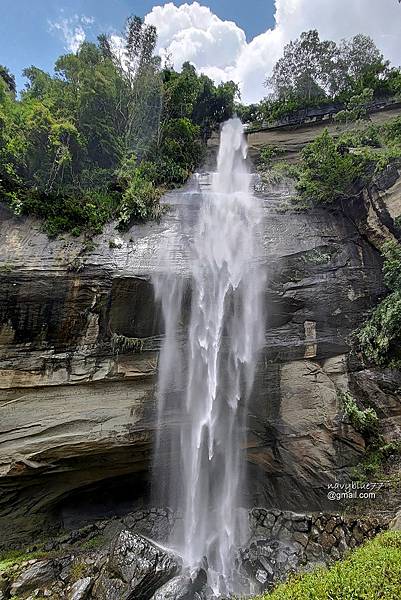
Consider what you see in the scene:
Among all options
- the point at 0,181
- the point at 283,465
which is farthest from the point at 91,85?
the point at 283,465

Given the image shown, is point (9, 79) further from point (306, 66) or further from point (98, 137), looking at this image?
point (306, 66)

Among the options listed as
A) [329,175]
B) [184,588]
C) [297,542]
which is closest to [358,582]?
[184,588]

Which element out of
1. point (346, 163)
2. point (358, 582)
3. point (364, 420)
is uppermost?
point (346, 163)

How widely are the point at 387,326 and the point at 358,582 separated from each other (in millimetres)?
5993

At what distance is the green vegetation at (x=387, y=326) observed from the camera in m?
8.72

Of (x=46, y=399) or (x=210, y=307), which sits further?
(x=210, y=307)

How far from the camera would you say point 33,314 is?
30.2ft

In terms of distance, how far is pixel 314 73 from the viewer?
21781 millimetres

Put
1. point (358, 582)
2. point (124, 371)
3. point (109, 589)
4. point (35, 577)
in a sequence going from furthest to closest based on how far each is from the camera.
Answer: point (124, 371) < point (35, 577) < point (109, 589) < point (358, 582)

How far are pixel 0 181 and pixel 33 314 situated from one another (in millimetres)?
4500

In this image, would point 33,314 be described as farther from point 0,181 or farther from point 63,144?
point 63,144

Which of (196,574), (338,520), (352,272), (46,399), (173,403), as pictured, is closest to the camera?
(196,574)

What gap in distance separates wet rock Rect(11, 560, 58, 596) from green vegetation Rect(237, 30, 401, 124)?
888 inches

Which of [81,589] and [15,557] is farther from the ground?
[81,589]
